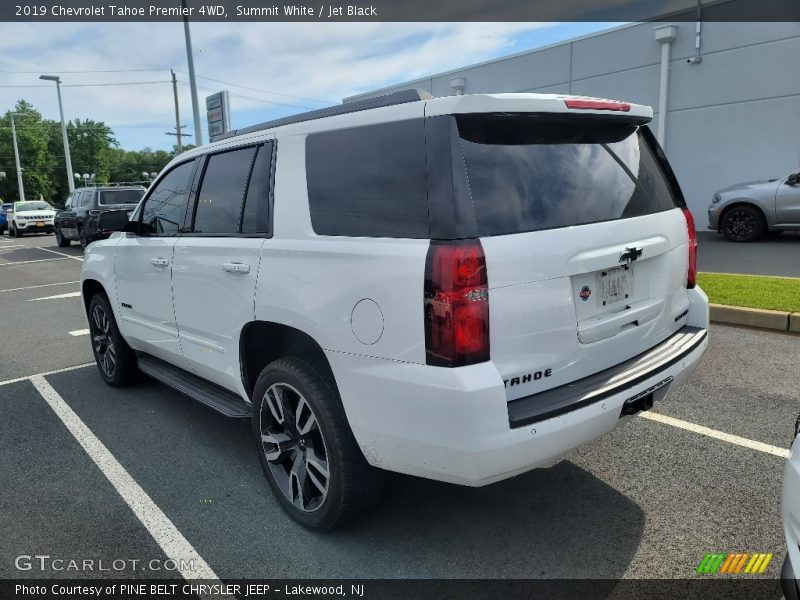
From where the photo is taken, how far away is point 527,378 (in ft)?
7.76

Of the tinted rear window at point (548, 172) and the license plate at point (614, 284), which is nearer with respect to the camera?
the tinted rear window at point (548, 172)

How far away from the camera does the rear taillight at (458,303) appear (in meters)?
2.22

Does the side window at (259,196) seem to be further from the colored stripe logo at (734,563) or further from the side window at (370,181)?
the colored stripe logo at (734,563)

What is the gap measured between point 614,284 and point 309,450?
163 cm

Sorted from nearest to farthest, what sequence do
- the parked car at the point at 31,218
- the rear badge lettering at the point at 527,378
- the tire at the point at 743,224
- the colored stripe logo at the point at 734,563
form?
the rear badge lettering at the point at 527,378
the colored stripe logo at the point at 734,563
the tire at the point at 743,224
the parked car at the point at 31,218

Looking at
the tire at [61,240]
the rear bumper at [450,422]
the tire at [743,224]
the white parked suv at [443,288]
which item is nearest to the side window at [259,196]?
the white parked suv at [443,288]

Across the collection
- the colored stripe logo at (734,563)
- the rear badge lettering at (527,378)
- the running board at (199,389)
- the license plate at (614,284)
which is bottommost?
the colored stripe logo at (734,563)

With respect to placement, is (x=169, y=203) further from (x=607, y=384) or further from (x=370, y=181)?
(x=607, y=384)

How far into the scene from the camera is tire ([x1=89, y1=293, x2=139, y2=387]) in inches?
196

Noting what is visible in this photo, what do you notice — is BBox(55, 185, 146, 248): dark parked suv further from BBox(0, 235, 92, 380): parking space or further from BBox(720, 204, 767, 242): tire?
BBox(720, 204, 767, 242): tire

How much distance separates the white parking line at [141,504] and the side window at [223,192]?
5.12ft

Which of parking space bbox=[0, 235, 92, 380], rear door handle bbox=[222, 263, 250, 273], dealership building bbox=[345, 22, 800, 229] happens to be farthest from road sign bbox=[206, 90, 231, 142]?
rear door handle bbox=[222, 263, 250, 273]

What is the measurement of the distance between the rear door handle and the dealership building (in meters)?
14.0

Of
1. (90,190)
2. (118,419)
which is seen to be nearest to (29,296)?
(118,419)
